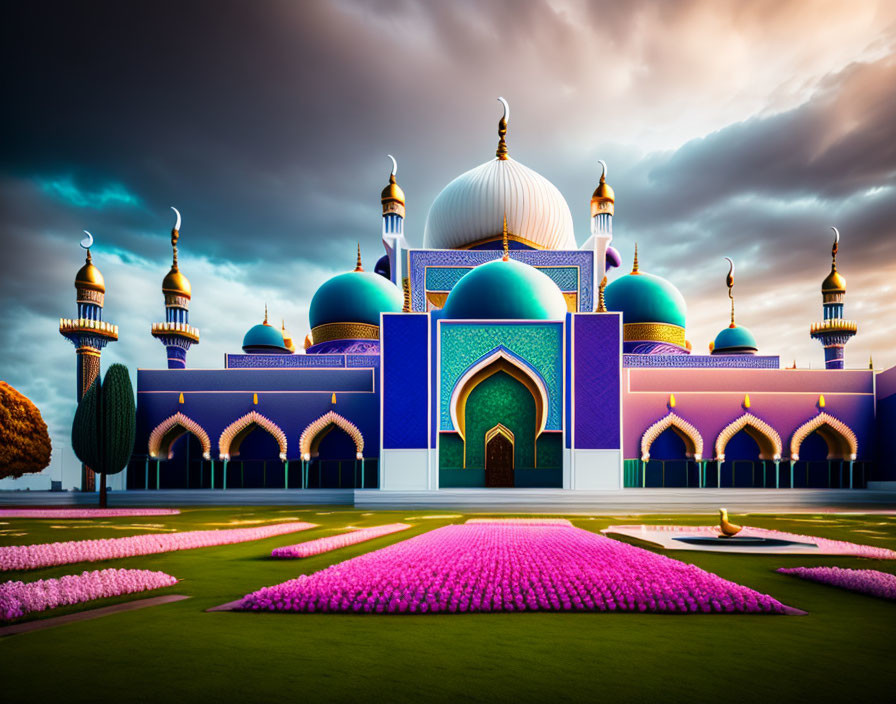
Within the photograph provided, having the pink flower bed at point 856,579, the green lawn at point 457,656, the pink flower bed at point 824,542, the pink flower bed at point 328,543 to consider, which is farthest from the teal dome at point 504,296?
the green lawn at point 457,656

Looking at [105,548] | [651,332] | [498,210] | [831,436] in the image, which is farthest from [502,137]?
[105,548]

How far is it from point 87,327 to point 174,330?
2518mm

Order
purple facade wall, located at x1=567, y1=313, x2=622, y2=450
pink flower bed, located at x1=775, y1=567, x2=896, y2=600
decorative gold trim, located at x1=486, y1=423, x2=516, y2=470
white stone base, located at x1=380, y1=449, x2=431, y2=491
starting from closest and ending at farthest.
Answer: pink flower bed, located at x1=775, y1=567, x2=896, y2=600, white stone base, located at x1=380, y1=449, x2=431, y2=491, purple facade wall, located at x1=567, y1=313, x2=622, y2=450, decorative gold trim, located at x1=486, y1=423, x2=516, y2=470

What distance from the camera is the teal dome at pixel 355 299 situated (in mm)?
19172

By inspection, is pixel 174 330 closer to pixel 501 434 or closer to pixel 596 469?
pixel 501 434

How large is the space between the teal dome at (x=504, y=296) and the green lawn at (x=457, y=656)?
36.4 ft

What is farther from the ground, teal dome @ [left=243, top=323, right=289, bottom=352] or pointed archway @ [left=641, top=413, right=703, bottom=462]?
teal dome @ [left=243, top=323, right=289, bottom=352]

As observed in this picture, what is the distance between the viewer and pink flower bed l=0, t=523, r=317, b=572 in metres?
4.77

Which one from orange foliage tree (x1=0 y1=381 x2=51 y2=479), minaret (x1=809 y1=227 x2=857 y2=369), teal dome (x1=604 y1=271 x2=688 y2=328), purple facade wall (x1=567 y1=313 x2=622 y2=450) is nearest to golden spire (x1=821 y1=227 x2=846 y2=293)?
minaret (x1=809 y1=227 x2=857 y2=369)

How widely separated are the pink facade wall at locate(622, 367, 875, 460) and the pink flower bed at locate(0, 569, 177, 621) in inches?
499

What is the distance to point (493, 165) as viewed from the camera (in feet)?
66.9

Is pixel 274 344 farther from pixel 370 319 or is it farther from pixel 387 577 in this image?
pixel 387 577

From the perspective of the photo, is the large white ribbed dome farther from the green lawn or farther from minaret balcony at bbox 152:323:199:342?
the green lawn

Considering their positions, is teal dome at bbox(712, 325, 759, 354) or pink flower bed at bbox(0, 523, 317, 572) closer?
pink flower bed at bbox(0, 523, 317, 572)
